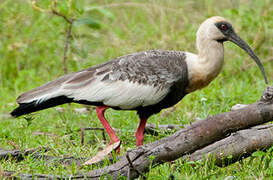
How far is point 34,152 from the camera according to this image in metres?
4.65

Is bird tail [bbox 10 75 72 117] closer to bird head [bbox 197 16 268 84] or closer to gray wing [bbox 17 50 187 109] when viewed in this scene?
gray wing [bbox 17 50 187 109]

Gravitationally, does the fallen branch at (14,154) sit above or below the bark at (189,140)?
below

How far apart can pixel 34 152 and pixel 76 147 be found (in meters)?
0.59

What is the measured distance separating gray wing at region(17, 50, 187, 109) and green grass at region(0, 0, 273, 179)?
0.54 metres

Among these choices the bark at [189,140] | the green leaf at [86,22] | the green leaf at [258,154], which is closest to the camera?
the bark at [189,140]

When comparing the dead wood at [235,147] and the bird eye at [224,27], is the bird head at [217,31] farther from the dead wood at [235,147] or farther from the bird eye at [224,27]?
the dead wood at [235,147]

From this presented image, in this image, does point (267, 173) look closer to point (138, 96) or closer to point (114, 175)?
point (114, 175)

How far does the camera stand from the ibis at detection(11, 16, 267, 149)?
5.07m

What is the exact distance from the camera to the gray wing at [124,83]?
16.7ft

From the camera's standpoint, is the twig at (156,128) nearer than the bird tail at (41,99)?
No

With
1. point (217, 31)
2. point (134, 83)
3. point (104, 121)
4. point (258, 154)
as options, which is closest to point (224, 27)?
point (217, 31)

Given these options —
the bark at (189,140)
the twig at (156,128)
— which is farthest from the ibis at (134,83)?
the bark at (189,140)

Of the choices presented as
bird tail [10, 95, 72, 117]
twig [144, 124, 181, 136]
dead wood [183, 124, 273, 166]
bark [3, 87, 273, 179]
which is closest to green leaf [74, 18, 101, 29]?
twig [144, 124, 181, 136]

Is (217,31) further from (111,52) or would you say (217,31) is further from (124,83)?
(111,52)
